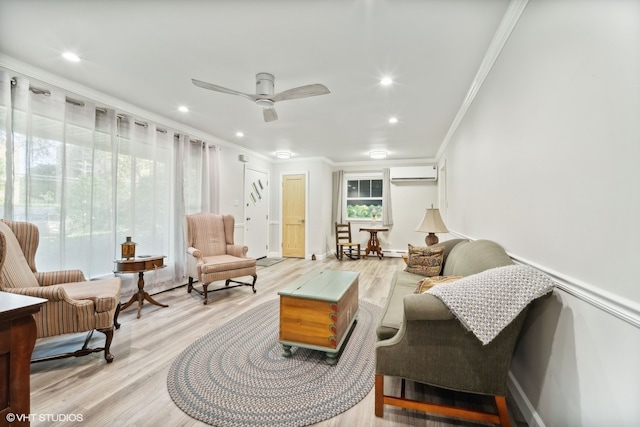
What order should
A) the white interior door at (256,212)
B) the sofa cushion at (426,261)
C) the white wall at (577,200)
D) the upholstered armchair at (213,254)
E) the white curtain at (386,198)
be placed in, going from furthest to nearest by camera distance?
the white curtain at (386,198)
the white interior door at (256,212)
the upholstered armchair at (213,254)
the sofa cushion at (426,261)
the white wall at (577,200)

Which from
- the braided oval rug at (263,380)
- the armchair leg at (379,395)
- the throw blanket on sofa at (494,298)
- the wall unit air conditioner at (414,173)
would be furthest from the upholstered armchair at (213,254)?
the wall unit air conditioner at (414,173)

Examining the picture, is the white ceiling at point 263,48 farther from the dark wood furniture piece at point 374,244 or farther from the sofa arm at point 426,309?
the dark wood furniture piece at point 374,244

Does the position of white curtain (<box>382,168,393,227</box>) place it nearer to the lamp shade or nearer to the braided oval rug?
the lamp shade

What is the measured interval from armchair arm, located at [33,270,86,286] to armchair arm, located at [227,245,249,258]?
68.9 inches

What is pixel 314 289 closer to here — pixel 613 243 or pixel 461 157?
pixel 613 243

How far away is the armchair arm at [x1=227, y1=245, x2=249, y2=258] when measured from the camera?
3.87 m

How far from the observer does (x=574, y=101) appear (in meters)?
1.11

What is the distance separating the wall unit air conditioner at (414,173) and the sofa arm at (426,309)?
5480 mm

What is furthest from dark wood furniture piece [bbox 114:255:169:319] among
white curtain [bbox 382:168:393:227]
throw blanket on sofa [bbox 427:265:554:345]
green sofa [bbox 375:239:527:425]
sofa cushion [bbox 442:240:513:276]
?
white curtain [bbox 382:168:393:227]

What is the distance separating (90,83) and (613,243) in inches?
160

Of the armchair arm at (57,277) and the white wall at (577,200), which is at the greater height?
the white wall at (577,200)

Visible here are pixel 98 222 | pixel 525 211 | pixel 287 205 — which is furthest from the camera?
pixel 287 205

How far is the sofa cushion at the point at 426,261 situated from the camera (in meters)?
2.84

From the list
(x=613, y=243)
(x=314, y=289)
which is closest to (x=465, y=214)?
(x=314, y=289)
